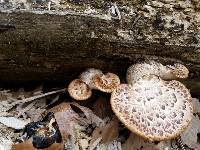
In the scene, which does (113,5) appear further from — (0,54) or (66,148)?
(66,148)

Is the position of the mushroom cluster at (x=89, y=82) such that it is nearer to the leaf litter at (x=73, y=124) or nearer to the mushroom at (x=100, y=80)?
the mushroom at (x=100, y=80)

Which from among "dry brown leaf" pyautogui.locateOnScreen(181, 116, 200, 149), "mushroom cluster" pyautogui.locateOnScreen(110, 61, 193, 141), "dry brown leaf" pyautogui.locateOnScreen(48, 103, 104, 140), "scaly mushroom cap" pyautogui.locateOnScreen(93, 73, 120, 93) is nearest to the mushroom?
"scaly mushroom cap" pyautogui.locateOnScreen(93, 73, 120, 93)

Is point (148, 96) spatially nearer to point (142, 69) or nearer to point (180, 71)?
point (142, 69)

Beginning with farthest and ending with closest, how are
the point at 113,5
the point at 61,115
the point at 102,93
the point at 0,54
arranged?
the point at 102,93 → the point at 61,115 → the point at 0,54 → the point at 113,5

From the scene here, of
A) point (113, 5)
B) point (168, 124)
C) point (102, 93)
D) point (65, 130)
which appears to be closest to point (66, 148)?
point (65, 130)

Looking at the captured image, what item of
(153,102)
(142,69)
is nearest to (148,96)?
(153,102)

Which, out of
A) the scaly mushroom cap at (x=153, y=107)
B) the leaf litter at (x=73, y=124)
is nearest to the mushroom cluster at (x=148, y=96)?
the scaly mushroom cap at (x=153, y=107)
